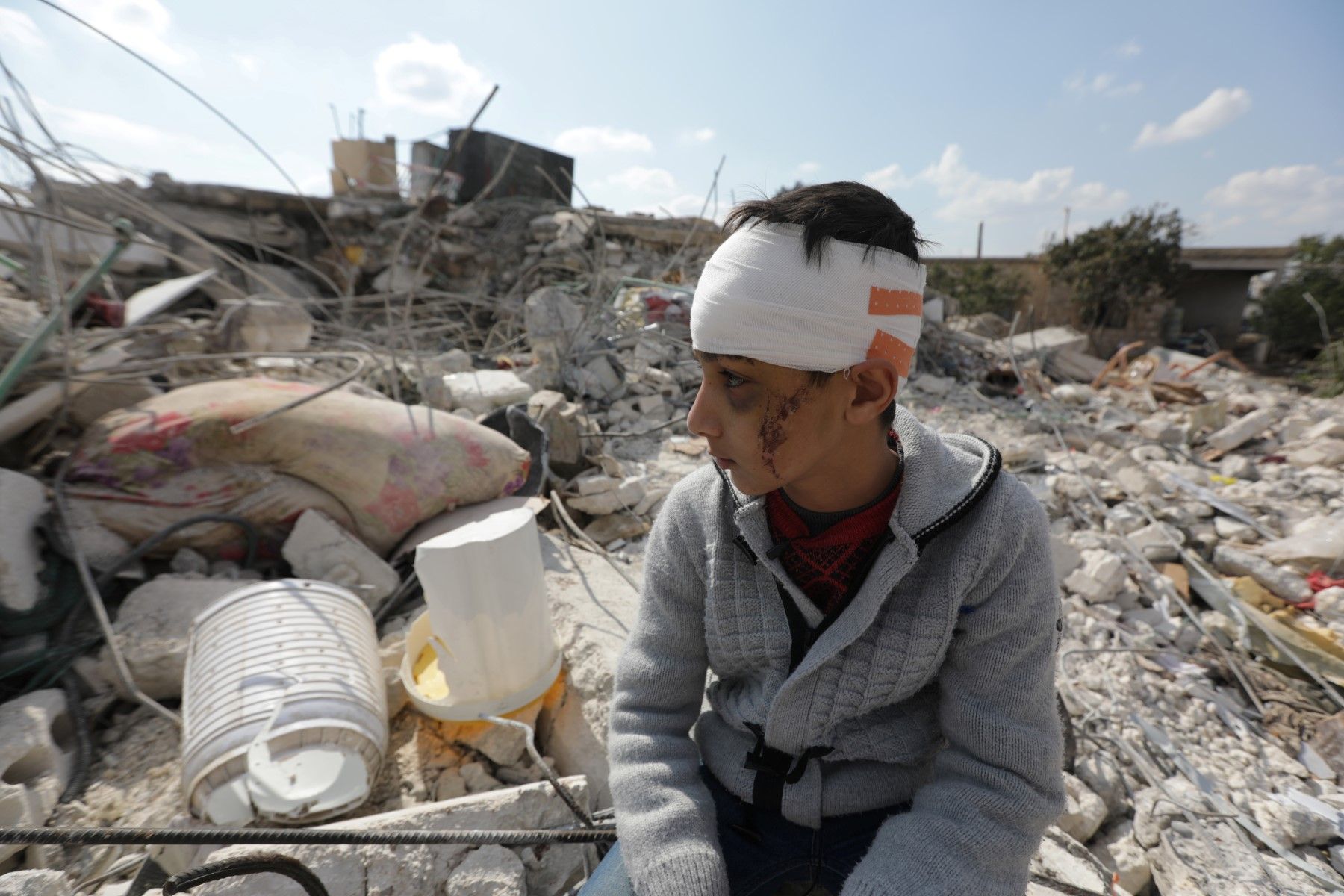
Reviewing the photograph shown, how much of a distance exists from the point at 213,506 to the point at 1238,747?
3.98 metres

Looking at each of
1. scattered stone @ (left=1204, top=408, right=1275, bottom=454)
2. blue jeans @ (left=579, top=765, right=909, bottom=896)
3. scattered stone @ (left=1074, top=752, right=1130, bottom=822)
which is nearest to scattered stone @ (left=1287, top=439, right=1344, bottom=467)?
scattered stone @ (left=1204, top=408, right=1275, bottom=454)

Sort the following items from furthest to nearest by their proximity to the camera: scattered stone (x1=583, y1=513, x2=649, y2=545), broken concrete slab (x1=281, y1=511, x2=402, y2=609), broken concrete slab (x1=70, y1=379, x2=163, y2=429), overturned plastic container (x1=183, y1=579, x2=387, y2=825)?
1. scattered stone (x1=583, y1=513, x2=649, y2=545)
2. broken concrete slab (x1=70, y1=379, x2=163, y2=429)
3. broken concrete slab (x1=281, y1=511, x2=402, y2=609)
4. overturned plastic container (x1=183, y1=579, x2=387, y2=825)

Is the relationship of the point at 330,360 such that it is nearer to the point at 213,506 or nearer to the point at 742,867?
the point at 213,506

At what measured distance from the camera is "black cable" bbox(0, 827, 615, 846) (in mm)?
1141

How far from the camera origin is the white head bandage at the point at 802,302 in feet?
3.05

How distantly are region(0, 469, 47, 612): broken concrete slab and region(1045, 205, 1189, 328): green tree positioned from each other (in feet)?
54.7

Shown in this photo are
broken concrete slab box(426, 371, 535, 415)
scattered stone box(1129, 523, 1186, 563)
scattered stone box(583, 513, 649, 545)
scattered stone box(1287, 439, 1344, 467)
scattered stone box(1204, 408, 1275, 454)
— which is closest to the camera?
scattered stone box(583, 513, 649, 545)

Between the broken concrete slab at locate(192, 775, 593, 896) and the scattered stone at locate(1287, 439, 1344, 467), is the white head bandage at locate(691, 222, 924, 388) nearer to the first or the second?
the broken concrete slab at locate(192, 775, 593, 896)

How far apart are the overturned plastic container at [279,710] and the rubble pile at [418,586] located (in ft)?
0.35

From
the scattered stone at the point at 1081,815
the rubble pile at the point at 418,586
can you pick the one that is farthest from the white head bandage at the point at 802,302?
the scattered stone at the point at 1081,815

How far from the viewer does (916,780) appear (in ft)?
3.87

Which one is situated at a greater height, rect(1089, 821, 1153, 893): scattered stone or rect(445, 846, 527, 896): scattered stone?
rect(445, 846, 527, 896): scattered stone

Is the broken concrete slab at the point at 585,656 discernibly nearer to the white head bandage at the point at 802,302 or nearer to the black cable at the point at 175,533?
the black cable at the point at 175,533

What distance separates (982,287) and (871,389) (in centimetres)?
1755
